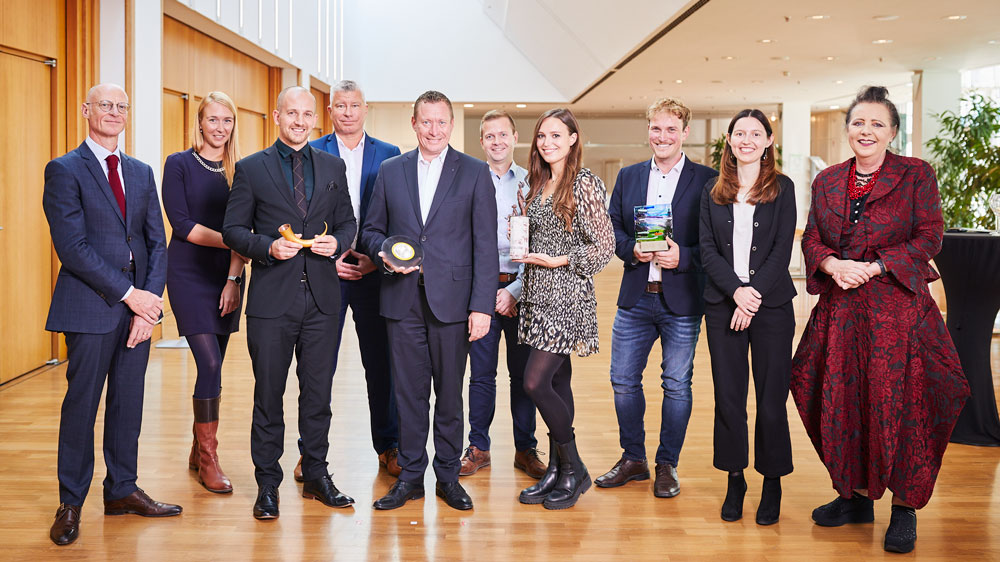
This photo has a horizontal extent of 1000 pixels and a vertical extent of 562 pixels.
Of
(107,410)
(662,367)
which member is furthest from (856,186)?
(107,410)

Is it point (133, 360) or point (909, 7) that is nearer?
point (133, 360)

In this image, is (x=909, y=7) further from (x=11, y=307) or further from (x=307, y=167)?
(x=11, y=307)

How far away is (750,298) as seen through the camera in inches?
133

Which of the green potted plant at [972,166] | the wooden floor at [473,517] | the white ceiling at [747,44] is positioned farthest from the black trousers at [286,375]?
the green potted plant at [972,166]

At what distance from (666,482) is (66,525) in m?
2.39

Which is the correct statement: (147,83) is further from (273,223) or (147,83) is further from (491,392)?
(491,392)

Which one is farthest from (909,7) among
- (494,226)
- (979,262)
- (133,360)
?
(133,360)

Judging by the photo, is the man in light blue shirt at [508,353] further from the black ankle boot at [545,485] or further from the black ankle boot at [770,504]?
the black ankle boot at [770,504]

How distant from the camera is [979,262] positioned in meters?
4.88

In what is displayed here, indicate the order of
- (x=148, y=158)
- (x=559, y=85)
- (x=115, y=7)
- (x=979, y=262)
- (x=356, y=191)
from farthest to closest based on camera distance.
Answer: (x=559, y=85)
(x=148, y=158)
(x=115, y=7)
(x=979, y=262)
(x=356, y=191)

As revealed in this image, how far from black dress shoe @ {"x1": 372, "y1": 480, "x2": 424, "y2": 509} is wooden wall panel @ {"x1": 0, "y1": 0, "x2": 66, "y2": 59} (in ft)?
13.8

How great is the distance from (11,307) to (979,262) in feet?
20.0

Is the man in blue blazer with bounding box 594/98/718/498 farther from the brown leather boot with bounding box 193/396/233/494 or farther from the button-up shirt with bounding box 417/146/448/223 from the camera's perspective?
the brown leather boot with bounding box 193/396/233/494

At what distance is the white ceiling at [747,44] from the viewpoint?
837cm
